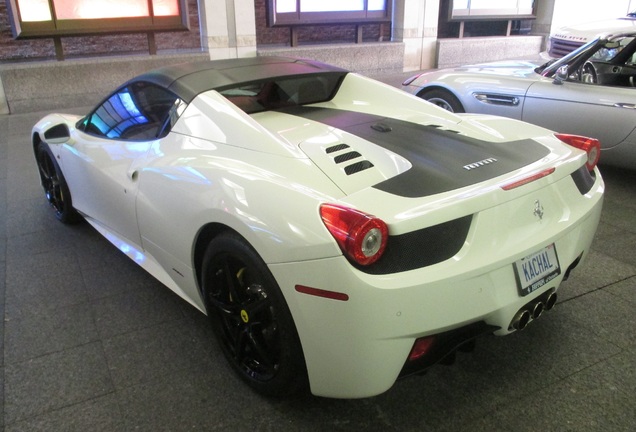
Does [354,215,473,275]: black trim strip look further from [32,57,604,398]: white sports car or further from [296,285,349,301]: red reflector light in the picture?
[296,285,349,301]: red reflector light

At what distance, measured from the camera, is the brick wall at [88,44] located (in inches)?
429

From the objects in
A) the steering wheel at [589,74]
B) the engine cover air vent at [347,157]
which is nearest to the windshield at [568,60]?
the steering wheel at [589,74]

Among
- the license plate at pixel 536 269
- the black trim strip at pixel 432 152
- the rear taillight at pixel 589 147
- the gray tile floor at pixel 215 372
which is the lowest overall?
the gray tile floor at pixel 215 372

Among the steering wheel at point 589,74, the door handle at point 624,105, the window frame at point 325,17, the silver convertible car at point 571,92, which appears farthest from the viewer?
the window frame at point 325,17

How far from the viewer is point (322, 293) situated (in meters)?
1.75

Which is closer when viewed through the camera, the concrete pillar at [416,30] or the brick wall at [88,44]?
the brick wall at [88,44]

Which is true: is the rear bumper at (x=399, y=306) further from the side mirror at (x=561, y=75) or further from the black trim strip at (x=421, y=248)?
the side mirror at (x=561, y=75)

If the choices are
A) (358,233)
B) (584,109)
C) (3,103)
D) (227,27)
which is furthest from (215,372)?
(227,27)

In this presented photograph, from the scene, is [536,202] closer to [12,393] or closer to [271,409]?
[271,409]

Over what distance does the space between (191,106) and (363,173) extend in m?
0.99

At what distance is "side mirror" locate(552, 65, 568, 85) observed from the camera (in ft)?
15.9

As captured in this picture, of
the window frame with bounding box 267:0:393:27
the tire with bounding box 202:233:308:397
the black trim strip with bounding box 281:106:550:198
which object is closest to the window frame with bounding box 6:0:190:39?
the window frame with bounding box 267:0:393:27

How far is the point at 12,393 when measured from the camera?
2279mm

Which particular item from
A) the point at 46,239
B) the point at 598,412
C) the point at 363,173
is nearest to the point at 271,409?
the point at 363,173
